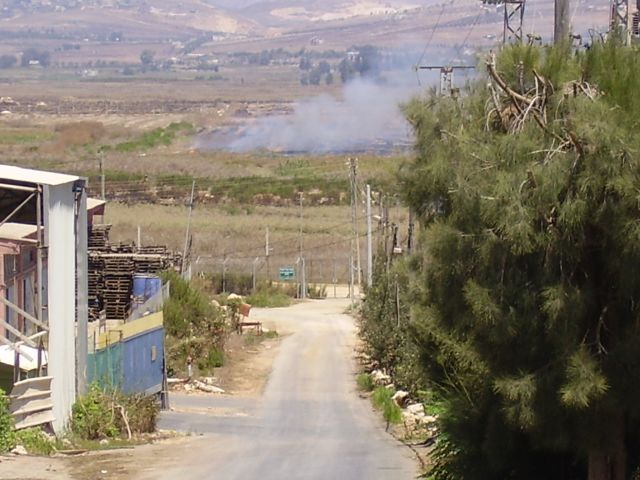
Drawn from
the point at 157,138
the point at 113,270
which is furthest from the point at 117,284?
the point at 157,138

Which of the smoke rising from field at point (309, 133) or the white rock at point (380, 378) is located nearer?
the white rock at point (380, 378)

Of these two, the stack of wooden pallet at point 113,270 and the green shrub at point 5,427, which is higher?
the green shrub at point 5,427

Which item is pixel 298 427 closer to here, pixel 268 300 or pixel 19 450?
pixel 19 450

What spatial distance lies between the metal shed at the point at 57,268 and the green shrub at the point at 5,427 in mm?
1383

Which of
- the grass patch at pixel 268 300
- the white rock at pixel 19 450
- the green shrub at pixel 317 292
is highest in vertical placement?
the white rock at pixel 19 450

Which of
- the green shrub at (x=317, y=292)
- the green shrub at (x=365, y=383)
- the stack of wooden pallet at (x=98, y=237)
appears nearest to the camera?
the green shrub at (x=365, y=383)

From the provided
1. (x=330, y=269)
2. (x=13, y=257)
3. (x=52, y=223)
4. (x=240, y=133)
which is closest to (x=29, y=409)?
(x=52, y=223)

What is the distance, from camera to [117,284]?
40.0 m

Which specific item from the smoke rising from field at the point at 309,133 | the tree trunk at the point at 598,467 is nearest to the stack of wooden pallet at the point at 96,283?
the tree trunk at the point at 598,467

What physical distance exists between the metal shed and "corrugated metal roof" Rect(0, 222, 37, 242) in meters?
0.12

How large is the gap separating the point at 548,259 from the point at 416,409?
15.7 meters

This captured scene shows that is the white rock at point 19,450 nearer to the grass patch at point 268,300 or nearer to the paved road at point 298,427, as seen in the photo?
the paved road at point 298,427

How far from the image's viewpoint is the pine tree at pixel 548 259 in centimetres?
1302

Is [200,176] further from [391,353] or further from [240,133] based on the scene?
[391,353]
